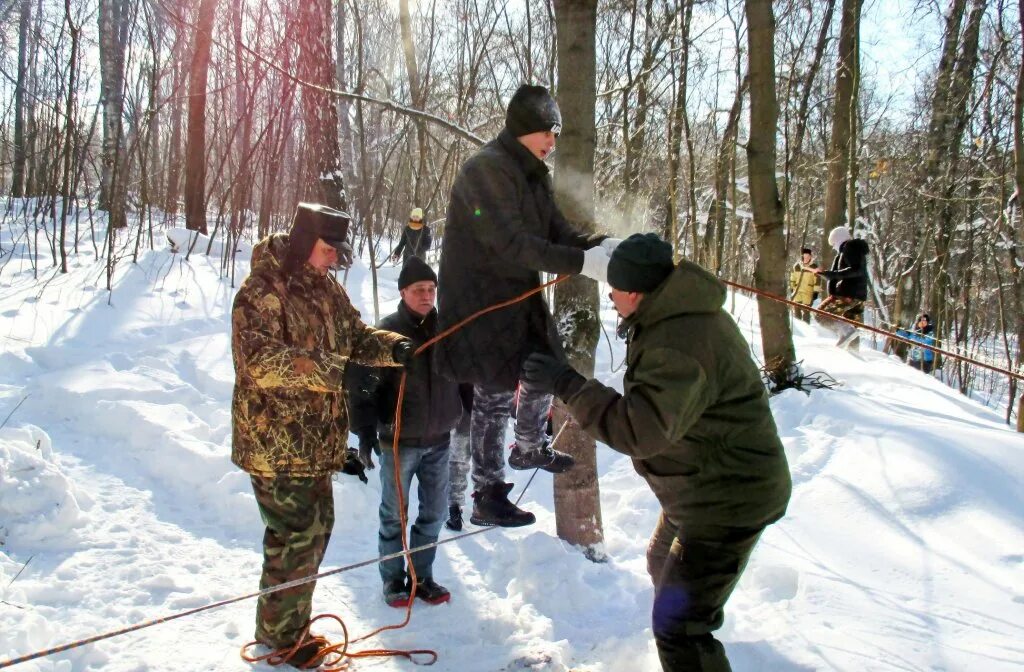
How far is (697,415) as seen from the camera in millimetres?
→ 2246

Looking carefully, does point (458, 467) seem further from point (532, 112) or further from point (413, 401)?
point (532, 112)

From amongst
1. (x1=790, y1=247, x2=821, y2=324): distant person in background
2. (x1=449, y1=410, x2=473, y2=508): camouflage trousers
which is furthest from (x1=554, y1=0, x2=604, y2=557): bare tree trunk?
(x1=790, y1=247, x2=821, y2=324): distant person in background

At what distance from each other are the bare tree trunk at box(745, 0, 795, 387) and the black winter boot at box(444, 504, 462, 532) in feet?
12.0

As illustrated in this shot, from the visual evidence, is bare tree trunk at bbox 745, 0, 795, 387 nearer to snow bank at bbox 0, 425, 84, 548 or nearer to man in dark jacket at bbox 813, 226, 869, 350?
man in dark jacket at bbox 813, 226, 869, 350

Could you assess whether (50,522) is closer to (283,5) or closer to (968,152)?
(283,5)

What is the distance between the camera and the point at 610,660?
124 inches

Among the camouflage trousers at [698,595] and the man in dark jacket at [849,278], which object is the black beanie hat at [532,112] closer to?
the camouflage trousers at [698,595]

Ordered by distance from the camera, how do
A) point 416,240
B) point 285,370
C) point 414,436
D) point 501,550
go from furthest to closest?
point 416,240 < point 501,550 < point 414,436 < point 285,370

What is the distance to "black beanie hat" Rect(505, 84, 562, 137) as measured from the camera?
9.49 feet

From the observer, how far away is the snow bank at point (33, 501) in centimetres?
389

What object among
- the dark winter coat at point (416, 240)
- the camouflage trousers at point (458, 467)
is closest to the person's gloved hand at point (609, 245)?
the camouflage trousers at point (458, 467)

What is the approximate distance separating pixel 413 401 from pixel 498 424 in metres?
0.72

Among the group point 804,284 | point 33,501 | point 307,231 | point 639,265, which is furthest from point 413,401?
point 804,284

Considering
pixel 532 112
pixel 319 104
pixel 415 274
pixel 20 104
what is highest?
pixel 20 104
